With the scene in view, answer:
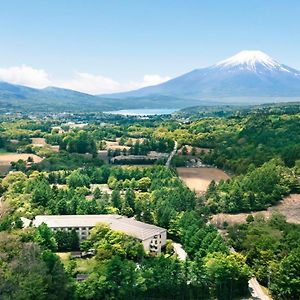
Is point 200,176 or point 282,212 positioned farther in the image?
point 200,176

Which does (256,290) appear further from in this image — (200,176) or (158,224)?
(200,176)

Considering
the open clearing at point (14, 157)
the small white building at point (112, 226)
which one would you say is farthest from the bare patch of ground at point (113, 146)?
the small white building at point (112, 226)

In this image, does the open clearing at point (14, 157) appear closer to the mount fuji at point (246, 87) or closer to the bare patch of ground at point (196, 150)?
the bare patch of ground at point (196, 150)

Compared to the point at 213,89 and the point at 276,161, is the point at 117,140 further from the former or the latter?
the point at 213,89

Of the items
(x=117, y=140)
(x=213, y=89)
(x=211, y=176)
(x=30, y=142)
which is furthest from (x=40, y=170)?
(x=213, y=89)

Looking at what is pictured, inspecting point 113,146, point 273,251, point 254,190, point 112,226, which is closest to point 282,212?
point 254,190

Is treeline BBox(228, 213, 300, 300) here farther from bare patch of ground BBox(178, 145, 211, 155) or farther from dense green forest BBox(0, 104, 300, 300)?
bare patch of ground BBox(178, 145, 211, 155)
